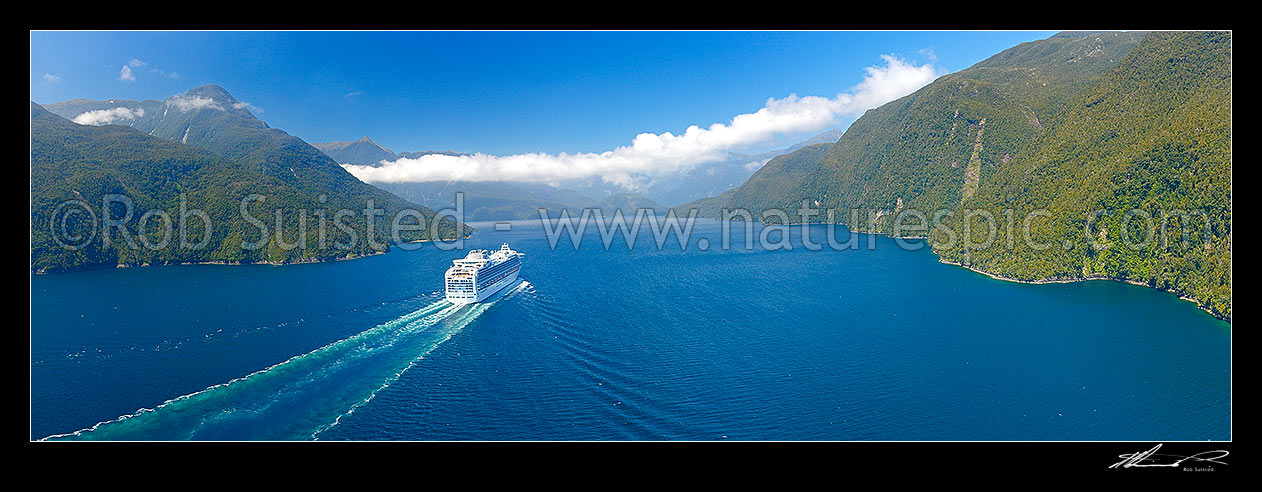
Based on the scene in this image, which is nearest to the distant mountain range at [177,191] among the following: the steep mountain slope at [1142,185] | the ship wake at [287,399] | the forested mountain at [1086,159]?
the ship wake at [287,399]

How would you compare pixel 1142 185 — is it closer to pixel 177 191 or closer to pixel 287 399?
pixel 287 399

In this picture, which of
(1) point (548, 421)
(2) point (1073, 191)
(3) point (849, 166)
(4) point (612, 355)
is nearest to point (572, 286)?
(4) point (612, 355)

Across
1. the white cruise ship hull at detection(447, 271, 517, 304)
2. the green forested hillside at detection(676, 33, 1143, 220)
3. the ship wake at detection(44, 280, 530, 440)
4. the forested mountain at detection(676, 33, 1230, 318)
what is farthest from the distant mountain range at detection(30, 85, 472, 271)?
the green forested hillside at detection(676, 33, 1143, 220)

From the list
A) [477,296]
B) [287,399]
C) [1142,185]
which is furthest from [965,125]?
[287,399]

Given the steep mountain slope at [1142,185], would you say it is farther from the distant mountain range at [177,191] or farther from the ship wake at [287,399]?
the distant mountain range at [177,191]

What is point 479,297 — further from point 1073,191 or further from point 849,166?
point 849,166

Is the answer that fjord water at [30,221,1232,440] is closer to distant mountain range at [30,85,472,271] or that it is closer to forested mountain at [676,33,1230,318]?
forested mountain at [676,33,1230,318]

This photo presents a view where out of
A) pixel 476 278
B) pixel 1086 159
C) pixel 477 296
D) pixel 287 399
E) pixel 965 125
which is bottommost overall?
pixel 287 399
